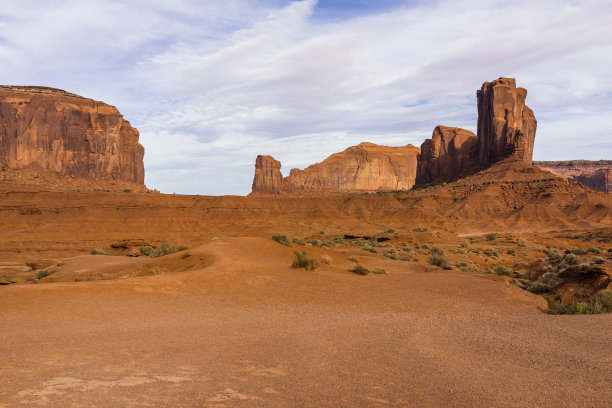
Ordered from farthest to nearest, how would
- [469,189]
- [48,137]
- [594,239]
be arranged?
[48,137], [469,189], [594,239]

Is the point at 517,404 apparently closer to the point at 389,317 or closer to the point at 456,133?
the point at 389,317

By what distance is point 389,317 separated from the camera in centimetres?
962

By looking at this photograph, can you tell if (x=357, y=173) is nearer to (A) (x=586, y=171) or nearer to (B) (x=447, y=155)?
(B) (x=447, y=155)

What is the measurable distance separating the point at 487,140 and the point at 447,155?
592 inches

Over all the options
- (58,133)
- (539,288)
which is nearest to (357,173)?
(58,133)

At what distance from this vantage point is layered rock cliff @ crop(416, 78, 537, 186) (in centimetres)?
7869

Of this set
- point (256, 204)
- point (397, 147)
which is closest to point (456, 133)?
point (256, 204)

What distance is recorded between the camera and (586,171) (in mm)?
145000

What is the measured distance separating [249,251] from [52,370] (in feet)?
42.8

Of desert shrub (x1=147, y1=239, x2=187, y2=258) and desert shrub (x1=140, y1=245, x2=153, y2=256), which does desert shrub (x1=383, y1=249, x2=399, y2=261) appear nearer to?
desert shrub (x1=147, y1=239, x2=187, y2=258)

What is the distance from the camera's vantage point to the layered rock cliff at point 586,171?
410ft

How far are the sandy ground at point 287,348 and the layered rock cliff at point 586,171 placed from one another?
12782 cm

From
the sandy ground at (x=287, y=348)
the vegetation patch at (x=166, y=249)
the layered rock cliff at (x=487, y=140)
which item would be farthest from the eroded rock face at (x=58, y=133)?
the sandy ground at (x=287, y=348)

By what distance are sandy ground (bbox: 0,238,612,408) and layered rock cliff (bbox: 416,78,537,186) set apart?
7452 cm
